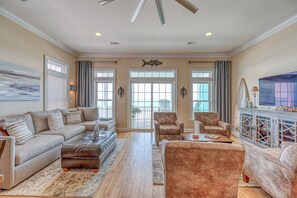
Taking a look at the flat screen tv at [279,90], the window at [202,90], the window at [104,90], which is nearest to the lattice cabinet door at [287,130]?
the flat screen tv at [279,90]

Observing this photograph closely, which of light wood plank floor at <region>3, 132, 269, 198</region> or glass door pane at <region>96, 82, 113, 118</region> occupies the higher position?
glass door pane at <region>96, 82, 113, 118</region>

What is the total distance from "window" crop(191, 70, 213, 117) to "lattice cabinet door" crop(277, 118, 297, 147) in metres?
3.21

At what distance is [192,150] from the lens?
1.69 meters

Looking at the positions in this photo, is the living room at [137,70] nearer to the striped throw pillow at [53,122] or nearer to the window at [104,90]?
the window at [104,90]

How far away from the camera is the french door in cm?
679

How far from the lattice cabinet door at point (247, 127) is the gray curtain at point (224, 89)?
1342mm

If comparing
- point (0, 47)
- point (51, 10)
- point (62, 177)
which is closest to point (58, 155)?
point (62, 177)

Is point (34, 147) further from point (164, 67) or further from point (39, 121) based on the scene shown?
point (164, 67)

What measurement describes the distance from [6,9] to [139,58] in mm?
4143

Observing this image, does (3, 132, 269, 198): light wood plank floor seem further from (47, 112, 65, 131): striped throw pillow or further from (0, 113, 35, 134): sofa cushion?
(0, 113, 35, 134): sofa cushion

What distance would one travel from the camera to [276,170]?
6.51 feet

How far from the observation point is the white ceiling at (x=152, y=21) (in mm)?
3193

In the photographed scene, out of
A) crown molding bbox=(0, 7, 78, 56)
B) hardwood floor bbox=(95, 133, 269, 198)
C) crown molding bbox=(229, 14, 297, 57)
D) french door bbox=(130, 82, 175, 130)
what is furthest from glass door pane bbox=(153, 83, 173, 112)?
crown molding bbox=(0, 7, 78, 56)

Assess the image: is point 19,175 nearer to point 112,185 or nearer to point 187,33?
point 112,185
